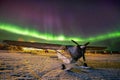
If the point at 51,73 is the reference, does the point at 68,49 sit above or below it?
above

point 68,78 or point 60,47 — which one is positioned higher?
point 60,47

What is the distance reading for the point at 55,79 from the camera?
1252cm

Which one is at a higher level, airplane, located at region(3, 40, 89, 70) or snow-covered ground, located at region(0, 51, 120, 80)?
airplane, located at region(3, 40, 89, 70)

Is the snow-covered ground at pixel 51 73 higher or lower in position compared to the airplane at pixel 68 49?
lower

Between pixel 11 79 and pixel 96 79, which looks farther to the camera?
pixel 96 79

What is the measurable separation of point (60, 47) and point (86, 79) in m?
11.2

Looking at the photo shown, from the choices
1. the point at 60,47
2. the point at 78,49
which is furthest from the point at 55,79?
the point at 60,47

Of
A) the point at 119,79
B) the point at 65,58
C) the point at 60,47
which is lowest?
the point at 119,79

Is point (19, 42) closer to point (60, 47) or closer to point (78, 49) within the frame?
point (60, 47)

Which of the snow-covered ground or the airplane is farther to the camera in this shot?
the airplane

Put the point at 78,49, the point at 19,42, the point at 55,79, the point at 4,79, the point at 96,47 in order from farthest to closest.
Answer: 1. the point at 96,47
2. the point at 19,42
3. the point at 78,49
4. the point at 55,79
5. the point at 4,79

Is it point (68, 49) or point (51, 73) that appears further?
point (68, 49)

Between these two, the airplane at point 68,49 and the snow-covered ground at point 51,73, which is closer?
the snow-covered ground at point 51,73

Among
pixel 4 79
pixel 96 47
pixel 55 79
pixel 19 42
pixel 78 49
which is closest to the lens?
pixel 4 79
